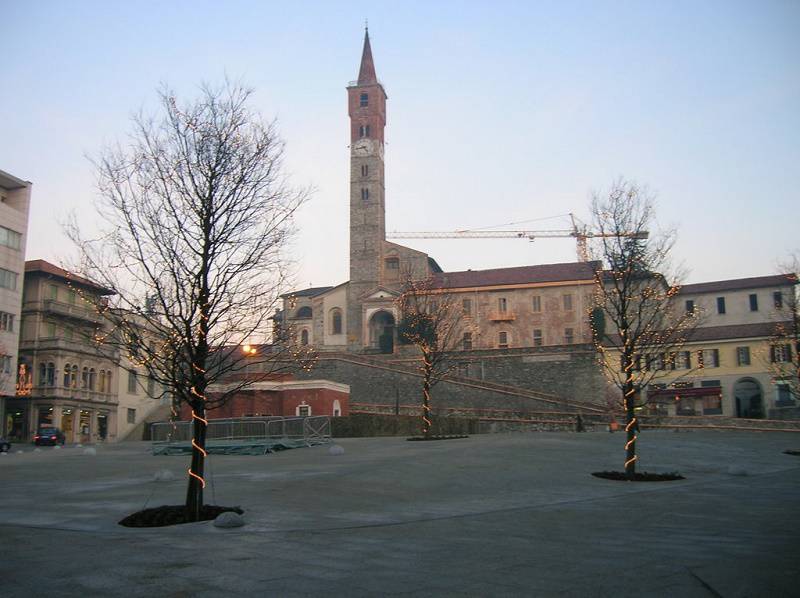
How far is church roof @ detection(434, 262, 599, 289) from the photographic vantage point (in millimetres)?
83000

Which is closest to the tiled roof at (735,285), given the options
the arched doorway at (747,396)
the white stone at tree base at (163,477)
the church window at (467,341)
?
the arched doorway at (747,396)

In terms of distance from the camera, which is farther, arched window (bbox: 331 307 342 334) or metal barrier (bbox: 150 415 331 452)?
arched window (bbox: 331 307 342 334)

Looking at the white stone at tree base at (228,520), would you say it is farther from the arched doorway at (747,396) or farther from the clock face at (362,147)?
the clock face at (362,147)

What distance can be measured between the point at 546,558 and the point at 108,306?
9384 mm

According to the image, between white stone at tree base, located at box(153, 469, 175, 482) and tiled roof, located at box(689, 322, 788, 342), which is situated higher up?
tiled roof, located at box(689, 322, 788, 342)

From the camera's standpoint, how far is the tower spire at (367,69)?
323ft

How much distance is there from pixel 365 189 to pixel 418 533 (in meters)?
82.0

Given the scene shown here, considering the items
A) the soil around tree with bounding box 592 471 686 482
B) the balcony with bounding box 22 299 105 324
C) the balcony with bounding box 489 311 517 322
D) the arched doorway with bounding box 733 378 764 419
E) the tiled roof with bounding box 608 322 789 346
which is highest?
the balcony with bounding box 489 311 517 322

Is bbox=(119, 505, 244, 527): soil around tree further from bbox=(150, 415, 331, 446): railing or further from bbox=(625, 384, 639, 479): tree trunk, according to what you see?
bbox=(150, 415, 331, 446): railing

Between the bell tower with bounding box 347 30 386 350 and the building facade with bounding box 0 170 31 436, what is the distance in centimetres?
3467

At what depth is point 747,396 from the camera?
2483 inches

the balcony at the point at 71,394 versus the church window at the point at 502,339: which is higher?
the church window at the point at 502,339

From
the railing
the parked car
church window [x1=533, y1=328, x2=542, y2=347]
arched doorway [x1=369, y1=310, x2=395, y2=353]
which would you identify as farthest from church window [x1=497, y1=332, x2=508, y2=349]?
the railing

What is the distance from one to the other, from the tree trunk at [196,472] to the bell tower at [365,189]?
6831 centimetres
